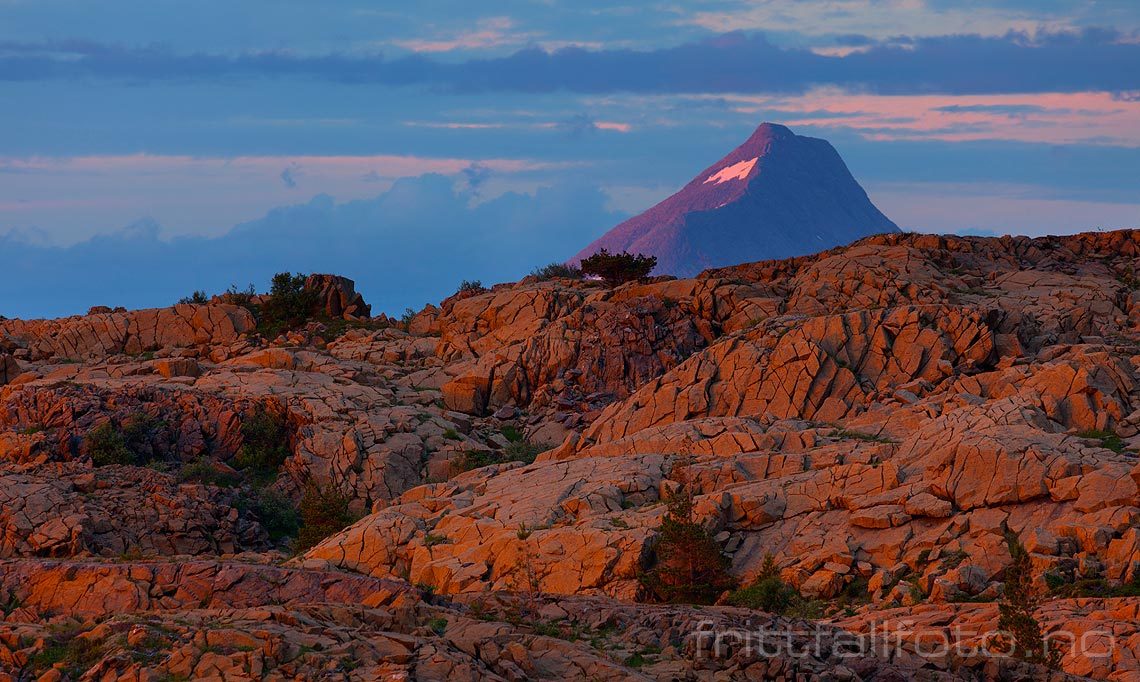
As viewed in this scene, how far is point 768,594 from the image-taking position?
26812 millimetres

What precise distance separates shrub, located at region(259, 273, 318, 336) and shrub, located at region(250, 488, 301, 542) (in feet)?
59.7

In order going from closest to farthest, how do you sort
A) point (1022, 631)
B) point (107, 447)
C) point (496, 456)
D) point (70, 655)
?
point (70, 655), point (1022, 631), point (107, 447), point (496, 456)

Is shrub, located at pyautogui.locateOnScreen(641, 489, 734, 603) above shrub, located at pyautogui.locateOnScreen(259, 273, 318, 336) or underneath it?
underneath

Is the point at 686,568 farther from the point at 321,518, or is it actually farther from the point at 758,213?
the point at 758,213

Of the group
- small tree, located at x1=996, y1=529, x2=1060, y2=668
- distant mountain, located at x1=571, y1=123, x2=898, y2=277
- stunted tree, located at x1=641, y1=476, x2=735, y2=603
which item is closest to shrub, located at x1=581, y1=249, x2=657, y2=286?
stunted tree, located at x1=641, y1=476, x2=735, y2=603

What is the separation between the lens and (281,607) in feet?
65.3

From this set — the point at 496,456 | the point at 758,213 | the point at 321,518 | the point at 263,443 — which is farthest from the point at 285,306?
the point at 758,213

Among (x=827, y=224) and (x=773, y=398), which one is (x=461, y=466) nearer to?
(x=773, y=398)

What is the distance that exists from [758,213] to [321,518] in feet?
419

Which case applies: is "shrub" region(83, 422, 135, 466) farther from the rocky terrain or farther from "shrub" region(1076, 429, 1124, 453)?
"shrub" region(1076, 429, 1124, 453)

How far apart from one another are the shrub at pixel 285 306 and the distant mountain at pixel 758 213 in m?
80.1

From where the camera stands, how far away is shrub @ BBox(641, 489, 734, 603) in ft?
92.2

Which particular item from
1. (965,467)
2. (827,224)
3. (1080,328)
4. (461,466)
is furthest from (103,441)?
(827,224)

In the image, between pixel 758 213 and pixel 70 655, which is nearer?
pixel 70 655
